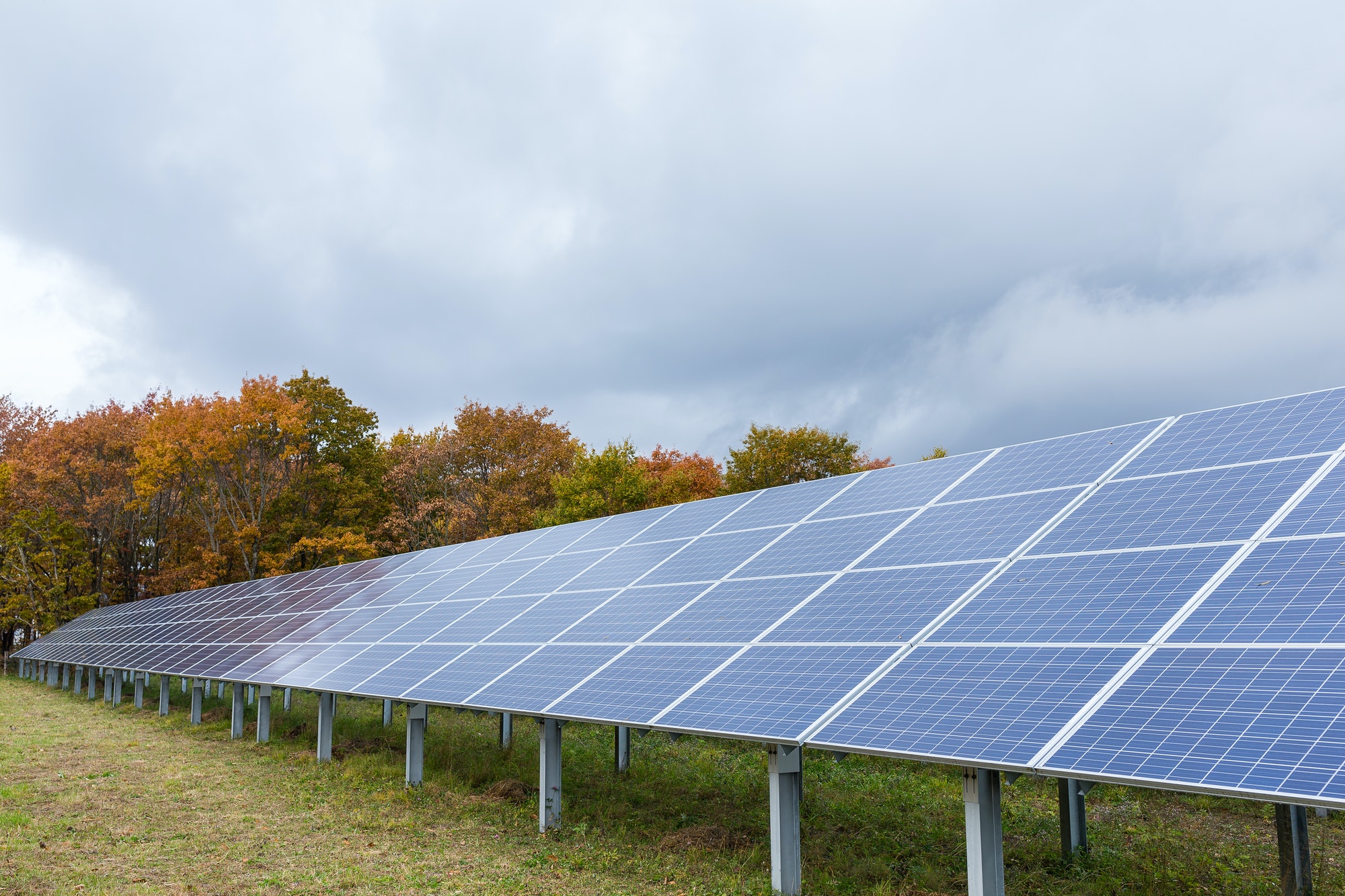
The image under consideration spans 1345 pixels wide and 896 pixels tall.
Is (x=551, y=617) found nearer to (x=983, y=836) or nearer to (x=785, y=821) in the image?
(x=785, y=821)

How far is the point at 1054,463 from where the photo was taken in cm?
1399

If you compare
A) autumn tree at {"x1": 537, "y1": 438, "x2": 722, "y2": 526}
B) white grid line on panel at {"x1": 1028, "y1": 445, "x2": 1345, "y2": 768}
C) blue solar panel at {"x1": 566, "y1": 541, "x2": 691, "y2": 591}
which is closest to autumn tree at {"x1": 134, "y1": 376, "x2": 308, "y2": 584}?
autumn tree at {"x1": 537, "y1": 438, "x2": 722, "y2": 526}

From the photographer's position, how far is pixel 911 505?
14.7 metres

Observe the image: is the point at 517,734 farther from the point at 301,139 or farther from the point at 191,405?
the point at 191,405

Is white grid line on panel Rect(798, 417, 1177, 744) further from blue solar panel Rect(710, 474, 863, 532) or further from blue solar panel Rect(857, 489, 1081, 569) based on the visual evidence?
blue solar panel Rect(710, 474, 863, 532)

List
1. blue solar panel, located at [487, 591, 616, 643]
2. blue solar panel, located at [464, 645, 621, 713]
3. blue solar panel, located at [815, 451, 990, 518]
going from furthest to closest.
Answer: blue solar panel, located at [487, 591, 616, 643], blue solar panel, located at [815, 451, 990, 518], blue solar panel, located at [464, 645, 621, 713]

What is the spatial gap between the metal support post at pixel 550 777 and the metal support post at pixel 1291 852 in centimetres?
947

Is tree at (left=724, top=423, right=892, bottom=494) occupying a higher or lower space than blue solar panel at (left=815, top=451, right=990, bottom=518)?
higher

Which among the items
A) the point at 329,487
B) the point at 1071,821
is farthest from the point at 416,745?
the point at 329,487

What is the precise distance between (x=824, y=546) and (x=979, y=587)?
3.86 meters

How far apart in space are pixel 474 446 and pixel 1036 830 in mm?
46551

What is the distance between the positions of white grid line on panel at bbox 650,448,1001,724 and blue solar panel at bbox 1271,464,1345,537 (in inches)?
208

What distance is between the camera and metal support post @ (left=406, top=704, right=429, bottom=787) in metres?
16.7

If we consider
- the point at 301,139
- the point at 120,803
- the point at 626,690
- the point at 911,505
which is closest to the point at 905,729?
the point at 626,690
